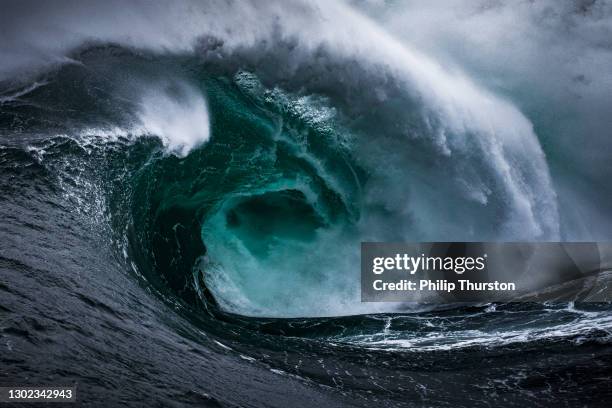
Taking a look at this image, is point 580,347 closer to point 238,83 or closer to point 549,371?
point 549,371

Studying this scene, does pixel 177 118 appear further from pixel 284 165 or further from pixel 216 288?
pixel 216 288

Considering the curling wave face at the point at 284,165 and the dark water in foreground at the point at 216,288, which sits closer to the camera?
the dark water in foreground at the point at 216,288

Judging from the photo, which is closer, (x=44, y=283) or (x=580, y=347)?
(x=44, y=283)

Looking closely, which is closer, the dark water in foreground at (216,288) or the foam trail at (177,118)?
the dark water in foreground at (216,288)

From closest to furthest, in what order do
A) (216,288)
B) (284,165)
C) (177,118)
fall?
(216,288)
(177,118)
(284,165)

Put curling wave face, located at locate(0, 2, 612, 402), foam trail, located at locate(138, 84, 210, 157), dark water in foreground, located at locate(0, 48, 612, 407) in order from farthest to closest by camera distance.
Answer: foam trail, located at locate(138, 84, 210, 157) → curling wave face, located at locate(0, 2, 612, 402) → dark water in foreground, located at locate(0, 48, 612, 407)

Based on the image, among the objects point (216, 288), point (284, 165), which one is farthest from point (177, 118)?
point (216, 288)

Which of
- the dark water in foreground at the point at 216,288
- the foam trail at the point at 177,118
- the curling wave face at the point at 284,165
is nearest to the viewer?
the dark water in foreground at the point at 216,288

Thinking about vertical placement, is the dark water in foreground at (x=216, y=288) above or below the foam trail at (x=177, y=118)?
below

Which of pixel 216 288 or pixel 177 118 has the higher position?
pixel 177 118

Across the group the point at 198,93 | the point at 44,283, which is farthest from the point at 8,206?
the point at 198,93

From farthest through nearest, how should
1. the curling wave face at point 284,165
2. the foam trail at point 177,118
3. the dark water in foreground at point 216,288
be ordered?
the foam trail at point 177,118 → the curling wave face at point 284,165 → the dark water in foreground at point 216,288
